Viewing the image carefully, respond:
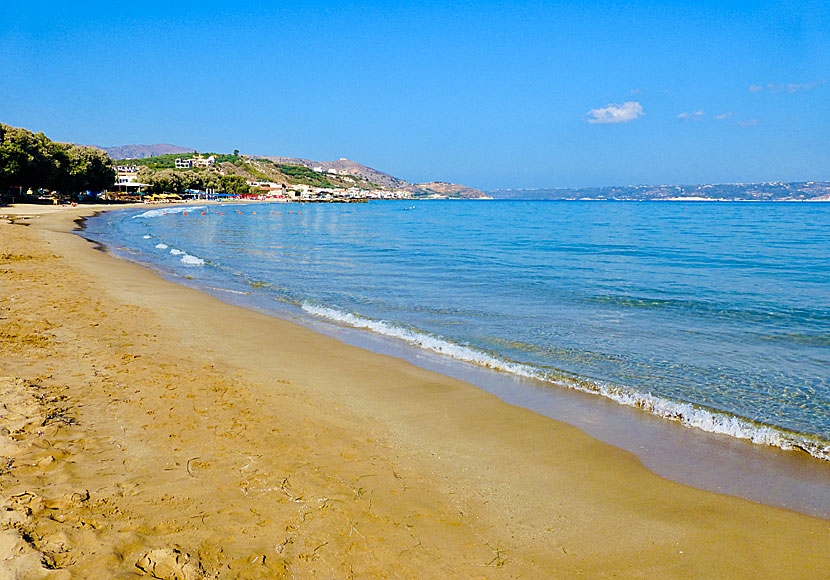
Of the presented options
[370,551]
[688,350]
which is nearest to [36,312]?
[370,551]

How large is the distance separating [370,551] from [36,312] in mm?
10441

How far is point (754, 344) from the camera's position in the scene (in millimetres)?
→ 11094

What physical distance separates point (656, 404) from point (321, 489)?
205 inches

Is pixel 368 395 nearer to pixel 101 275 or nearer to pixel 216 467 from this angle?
pixel 216 467

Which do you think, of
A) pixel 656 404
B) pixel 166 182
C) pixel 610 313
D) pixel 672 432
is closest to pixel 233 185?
pixel 166 182

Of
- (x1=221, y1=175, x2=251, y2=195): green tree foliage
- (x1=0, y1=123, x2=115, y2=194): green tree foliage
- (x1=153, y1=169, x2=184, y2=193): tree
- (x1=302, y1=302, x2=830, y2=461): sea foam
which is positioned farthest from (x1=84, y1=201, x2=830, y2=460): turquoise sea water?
(x1=221, y1=175, x2=251, y2=195): green tree foliage

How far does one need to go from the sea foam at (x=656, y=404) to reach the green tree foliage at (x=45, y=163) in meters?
→ 65.4

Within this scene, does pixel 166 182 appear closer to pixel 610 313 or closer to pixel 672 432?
pixel 610 313

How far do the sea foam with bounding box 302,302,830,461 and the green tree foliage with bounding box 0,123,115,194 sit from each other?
65.4m

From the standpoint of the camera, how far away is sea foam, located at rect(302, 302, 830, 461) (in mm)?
6543

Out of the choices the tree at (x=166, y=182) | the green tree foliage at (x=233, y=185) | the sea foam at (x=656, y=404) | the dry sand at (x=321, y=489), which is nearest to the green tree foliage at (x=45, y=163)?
the tree at (x=166, y=182)

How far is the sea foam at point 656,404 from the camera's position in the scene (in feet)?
21.5

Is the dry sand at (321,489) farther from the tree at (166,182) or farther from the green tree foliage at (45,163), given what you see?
the tree at (166,182)

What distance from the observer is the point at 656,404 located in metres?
7.57
